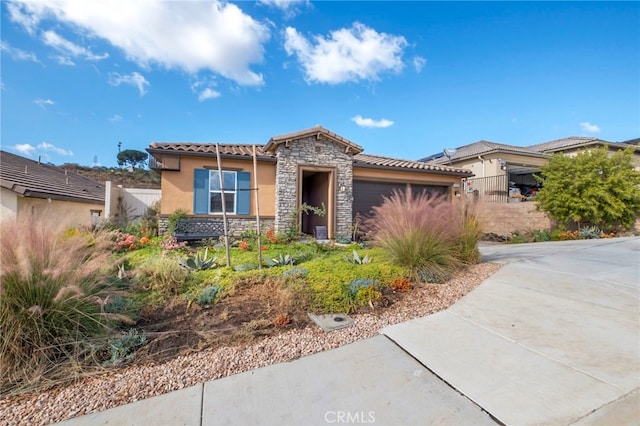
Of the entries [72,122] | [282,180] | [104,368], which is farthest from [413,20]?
[72,122]

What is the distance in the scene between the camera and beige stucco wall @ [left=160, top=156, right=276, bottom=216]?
29.0ft

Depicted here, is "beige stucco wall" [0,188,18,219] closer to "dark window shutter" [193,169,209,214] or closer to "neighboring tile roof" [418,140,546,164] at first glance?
"dark window shutter" [193,169,209,214]

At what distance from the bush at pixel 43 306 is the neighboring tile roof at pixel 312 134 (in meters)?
7.16

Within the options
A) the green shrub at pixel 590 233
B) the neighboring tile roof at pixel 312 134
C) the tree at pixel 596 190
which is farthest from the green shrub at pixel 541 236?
the neighboring tile roof at pixel 312 134

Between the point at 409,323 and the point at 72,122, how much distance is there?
1423cm

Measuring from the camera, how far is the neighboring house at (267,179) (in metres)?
8.95

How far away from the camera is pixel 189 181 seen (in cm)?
905

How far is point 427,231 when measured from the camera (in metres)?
4.68

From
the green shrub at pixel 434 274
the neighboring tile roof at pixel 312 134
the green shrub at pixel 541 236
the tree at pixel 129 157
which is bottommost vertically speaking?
the green shrub at pixel 434 274

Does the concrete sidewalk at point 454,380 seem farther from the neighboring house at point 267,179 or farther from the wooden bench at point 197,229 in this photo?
the wooden bench at point 197,229

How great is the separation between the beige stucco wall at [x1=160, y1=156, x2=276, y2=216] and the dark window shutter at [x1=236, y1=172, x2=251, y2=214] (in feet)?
0.47

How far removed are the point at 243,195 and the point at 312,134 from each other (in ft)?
10.9

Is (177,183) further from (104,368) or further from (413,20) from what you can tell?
(413,20)

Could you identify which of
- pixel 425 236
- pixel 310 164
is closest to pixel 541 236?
pixel 425 236
